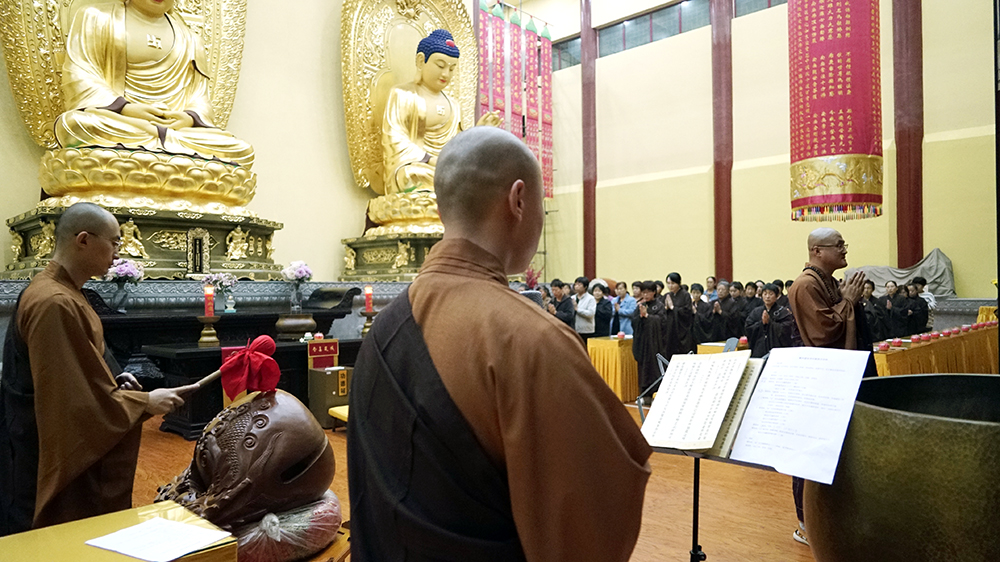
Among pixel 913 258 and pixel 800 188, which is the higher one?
pixel 800 188

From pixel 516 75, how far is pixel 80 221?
10622mm

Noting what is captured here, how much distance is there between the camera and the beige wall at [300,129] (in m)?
7.12

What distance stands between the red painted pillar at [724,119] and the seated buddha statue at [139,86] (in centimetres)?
799

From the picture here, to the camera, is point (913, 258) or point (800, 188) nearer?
point (800, 188)

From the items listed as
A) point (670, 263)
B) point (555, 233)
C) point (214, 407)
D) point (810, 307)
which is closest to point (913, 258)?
point (670, 263)

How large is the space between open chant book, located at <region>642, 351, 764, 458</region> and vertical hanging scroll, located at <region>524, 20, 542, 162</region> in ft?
35.1

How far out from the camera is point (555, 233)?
1391 centimetres

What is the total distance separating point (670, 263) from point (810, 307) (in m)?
9.13

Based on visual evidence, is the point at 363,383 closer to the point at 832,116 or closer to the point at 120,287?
the point at 120,287

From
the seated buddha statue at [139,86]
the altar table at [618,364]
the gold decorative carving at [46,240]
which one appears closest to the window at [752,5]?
the altar table at [618,364]

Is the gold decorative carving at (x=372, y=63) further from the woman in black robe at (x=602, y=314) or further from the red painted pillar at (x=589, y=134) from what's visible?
the red painted pillar at (x=589, y=134)

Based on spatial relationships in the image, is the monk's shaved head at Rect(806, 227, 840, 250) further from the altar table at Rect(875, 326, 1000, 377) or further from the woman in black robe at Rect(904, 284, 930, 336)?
the woman in black robe at Rect(904, 284, 930, 336)

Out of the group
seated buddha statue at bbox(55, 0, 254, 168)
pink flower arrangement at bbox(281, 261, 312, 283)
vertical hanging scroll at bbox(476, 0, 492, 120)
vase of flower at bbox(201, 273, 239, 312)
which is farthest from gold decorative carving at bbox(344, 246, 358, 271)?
vertical hanging scroll at bbox(476, 0, 492, 120)

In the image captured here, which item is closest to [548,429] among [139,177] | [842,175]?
[139,177]
